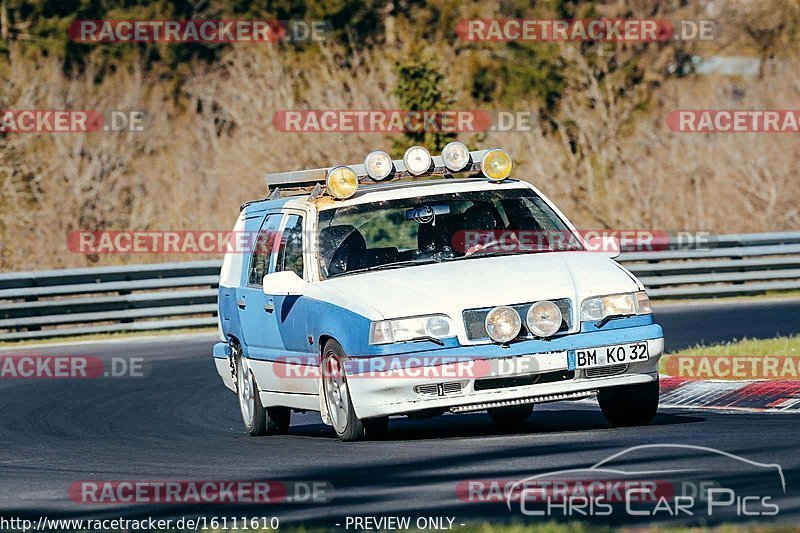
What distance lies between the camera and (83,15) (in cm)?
5575

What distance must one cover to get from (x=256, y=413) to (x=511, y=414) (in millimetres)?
2004

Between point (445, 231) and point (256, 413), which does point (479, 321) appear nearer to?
point (445, 231)

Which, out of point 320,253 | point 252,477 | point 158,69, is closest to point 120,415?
point 320,253

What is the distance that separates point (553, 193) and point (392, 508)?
2536cm

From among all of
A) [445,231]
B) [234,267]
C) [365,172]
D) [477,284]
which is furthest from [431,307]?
[234,267]

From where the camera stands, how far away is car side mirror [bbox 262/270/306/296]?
11.1 m

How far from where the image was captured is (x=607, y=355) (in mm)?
10094

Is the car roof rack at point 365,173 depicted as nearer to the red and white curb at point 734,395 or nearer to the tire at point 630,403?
the tire at point 630,403

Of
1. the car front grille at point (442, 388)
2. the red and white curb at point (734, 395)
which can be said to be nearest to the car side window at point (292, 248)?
the car front grille at point (442, 388)

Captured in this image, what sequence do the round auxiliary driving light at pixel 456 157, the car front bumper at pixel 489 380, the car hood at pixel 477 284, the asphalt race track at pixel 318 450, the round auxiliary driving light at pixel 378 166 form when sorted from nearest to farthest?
the asphalt race track at pixel 318 450
the car front bumper at pixel 489 380
the car hood at pixel 477 284
the round auxiliary driving light at pixel 378 166
the round auxiliary driving light at pixel 456 157

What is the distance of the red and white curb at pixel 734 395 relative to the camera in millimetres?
11672

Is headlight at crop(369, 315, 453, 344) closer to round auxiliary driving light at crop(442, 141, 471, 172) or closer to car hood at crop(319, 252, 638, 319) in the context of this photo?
car hood at crop(319, 252, 638, 319)

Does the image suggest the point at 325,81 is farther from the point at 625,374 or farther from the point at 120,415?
the point at 625,374

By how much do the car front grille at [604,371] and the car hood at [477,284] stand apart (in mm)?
455
